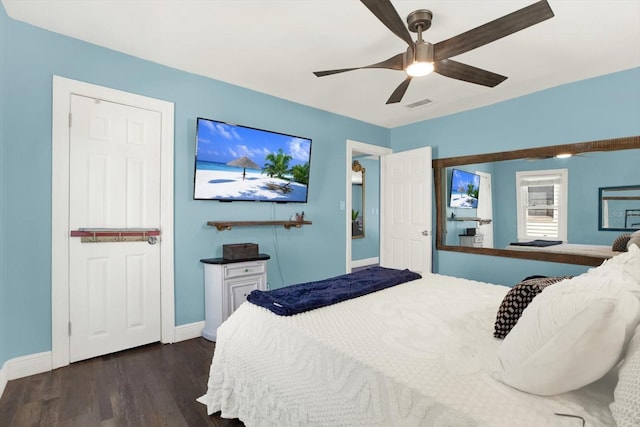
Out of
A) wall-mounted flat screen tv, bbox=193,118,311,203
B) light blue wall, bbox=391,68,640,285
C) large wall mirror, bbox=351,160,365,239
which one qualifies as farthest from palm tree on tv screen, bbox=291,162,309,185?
large wall mirror, bbox=351,160,365,239

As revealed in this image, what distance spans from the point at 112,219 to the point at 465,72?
2989mm

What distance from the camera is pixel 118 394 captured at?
2068mm

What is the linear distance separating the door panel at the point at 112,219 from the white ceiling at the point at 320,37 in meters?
0.60

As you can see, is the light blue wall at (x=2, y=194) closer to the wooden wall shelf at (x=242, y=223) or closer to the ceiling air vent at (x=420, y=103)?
the wooden wall shelf at (x=242, y=223)

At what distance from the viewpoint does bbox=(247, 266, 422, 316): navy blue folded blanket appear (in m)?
1.80

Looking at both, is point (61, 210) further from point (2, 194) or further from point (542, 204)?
point (542, 204)

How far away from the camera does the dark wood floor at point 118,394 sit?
182 cm

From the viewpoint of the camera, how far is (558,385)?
969mm

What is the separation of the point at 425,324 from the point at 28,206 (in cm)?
282

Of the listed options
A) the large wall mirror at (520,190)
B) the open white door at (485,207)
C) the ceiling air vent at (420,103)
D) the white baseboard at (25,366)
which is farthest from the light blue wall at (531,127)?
the white baseboard at (25,366)

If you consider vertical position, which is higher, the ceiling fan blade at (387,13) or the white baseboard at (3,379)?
the ceiling fan blade at (387,13)

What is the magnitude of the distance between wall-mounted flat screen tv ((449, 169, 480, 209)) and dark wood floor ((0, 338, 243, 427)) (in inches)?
137

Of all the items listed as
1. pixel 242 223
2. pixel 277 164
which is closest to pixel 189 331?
pixel 242 223

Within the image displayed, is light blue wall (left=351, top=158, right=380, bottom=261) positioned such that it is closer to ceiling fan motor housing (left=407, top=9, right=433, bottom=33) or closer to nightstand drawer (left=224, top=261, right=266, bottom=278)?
nightstand drawer (left=224, top=261, right=266, bottom=278)
